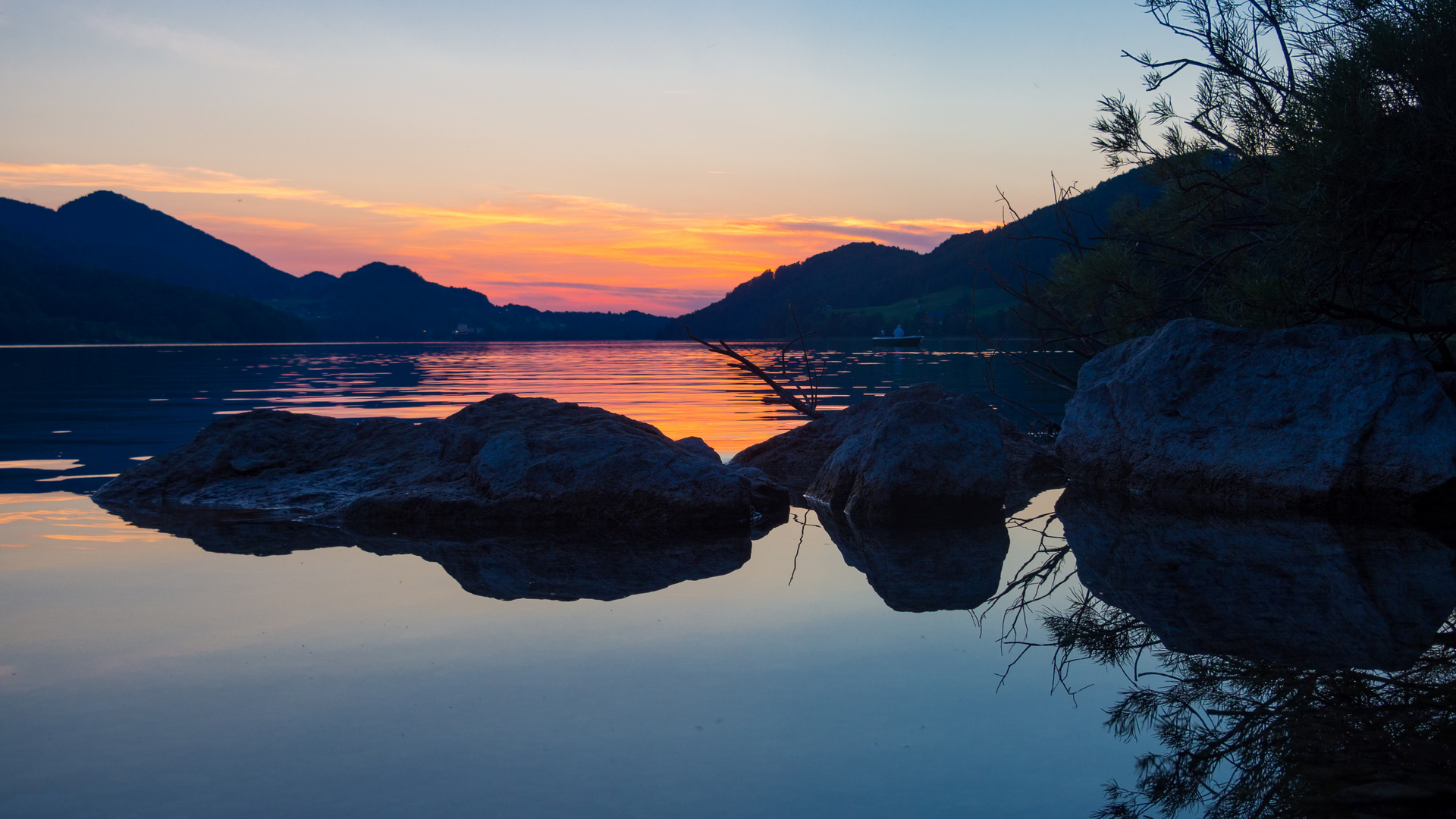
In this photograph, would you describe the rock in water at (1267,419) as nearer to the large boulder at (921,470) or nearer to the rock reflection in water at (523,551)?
the large boulder at (921,470)

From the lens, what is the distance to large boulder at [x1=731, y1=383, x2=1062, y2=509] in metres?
9.50

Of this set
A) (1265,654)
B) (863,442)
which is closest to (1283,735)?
(1265,654)

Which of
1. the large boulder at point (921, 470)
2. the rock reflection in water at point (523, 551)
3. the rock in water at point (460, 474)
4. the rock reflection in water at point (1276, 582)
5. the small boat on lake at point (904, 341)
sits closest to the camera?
the rock reflection in water at point (1276, 582)

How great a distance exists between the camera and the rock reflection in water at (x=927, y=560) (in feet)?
17.1

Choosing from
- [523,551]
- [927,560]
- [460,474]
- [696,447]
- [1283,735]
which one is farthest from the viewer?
[696,447]

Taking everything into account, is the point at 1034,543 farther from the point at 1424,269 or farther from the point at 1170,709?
the point at 1424,269

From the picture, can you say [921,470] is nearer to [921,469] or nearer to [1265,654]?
[921,469]

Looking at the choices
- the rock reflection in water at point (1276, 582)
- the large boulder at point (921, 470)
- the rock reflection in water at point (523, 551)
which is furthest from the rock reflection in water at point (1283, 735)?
the large boulder at point (921, 470)

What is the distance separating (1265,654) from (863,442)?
16.5 ft

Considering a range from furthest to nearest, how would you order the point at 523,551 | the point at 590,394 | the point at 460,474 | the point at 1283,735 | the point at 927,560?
the point at 590,394 < the point at 460,474 < the point at 523,551 < the point at 927,560 < the point at 1283,735

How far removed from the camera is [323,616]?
188 inches

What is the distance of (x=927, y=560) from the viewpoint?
6.28 metres

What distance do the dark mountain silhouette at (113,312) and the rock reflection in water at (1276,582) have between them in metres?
119

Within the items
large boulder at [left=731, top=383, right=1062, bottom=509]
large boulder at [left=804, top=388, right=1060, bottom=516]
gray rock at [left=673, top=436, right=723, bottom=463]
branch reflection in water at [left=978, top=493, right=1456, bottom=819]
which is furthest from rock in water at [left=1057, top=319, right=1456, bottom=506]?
gray rock at [left=673, top=436, right=723, bottom=463]
